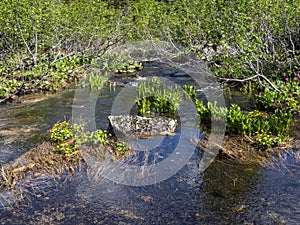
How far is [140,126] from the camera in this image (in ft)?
27.0

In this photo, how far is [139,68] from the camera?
1738cm

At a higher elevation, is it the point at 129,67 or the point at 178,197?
the point at 178,197

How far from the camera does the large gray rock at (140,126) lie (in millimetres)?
8102

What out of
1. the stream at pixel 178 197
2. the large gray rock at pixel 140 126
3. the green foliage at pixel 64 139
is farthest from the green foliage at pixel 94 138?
the stream at pixel 178 197

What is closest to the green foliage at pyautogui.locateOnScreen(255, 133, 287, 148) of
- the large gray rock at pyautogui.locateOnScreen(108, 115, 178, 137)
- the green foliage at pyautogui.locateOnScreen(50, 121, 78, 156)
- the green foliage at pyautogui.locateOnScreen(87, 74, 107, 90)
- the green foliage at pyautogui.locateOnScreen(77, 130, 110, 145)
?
the large gray rock at pyautogui.locateOnScreen(108, 115, 178, 137)

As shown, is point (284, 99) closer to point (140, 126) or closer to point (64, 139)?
point (140, 126)

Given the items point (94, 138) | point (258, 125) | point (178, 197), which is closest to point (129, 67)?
point (94, 138)

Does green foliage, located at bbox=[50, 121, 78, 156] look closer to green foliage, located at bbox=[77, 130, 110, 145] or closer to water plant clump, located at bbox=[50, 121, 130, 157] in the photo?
water plant clump, located at bbox=[50, 121, 130, 157]

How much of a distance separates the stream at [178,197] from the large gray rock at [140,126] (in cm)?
129

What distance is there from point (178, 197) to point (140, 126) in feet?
10.5

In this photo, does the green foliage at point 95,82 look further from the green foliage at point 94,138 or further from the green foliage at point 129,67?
the green foliage at point 94,138

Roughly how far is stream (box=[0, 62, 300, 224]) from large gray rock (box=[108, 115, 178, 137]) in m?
1.29

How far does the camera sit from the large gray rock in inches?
319

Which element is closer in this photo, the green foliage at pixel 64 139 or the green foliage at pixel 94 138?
the green foliage at pixel 64 139
